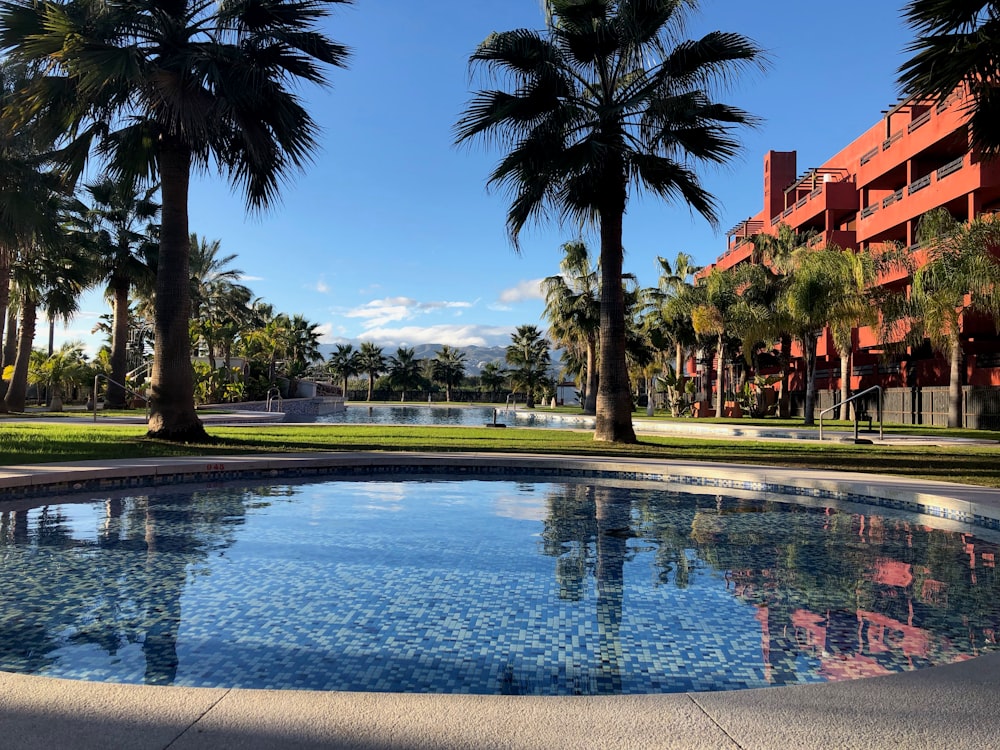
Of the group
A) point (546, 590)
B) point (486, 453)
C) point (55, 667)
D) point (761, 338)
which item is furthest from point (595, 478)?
point (761, 338)

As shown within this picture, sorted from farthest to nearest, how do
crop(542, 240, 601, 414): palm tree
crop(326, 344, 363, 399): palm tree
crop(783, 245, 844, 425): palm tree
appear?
crop(326, 344, 363, 399): palm tree < crop(542, 240, 601, 414): palm tree < crop(783, 245, 844, 425): palm tree

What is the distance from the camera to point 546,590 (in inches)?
208

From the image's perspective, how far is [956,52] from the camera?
8609 mm

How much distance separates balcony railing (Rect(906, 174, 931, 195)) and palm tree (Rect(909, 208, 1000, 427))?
656 centimetres

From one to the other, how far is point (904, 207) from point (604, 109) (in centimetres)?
2218

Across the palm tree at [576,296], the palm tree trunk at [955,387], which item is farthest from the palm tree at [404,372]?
the palm tree trunk at [955,387]

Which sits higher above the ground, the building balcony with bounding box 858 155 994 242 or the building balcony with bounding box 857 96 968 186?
the building balcony with bounding box 857 96 968 186

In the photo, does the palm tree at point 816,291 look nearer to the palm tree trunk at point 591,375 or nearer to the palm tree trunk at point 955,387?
the palm tree trunk at point 955,387

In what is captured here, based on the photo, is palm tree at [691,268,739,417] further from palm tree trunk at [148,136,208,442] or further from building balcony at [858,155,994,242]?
palm tree trunk at [148,136,208,442]

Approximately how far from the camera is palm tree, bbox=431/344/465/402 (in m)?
81.1

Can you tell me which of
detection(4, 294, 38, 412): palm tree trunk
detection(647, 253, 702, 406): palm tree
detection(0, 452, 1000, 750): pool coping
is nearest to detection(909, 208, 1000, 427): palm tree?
detection(647, 253, 702, 406): palm tree

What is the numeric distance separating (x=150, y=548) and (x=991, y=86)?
1132 centimetres

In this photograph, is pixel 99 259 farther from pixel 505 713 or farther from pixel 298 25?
pixel 505 713

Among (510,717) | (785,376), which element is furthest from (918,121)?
(510,717)
